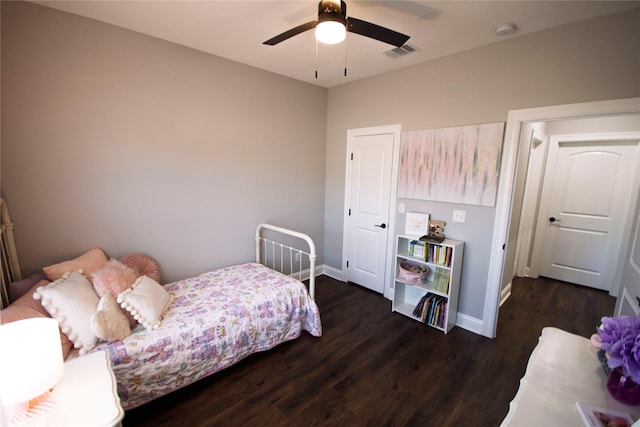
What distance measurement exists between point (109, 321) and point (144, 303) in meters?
0.24

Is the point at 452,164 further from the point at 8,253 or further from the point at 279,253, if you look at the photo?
the point at 8,253

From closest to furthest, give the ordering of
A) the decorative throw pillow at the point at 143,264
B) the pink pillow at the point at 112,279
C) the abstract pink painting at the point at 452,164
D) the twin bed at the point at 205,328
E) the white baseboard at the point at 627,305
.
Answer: the white baseboard at the point at 627,305 < the twin bed at the point at 205,328 < the pink pillow at the point at 112,279 < the decorative throw pillow at the point at 143,264 < the abstract pink painting at the point at 452,164

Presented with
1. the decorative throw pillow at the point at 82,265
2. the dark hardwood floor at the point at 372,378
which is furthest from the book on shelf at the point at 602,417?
Answer: the decorative throw pillow at the point at 82,265

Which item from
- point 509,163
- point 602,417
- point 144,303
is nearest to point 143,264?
point 144,303

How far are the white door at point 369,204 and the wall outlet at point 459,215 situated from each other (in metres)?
0.74

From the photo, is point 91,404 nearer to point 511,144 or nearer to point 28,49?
point 28,49

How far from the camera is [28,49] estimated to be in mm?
1915

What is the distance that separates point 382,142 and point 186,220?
2.35 m

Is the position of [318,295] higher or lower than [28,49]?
lower

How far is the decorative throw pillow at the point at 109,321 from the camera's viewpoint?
5.28ft

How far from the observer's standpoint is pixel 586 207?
12.4 feet

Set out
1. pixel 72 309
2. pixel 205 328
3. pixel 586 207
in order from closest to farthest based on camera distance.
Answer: pixel 72 309 < pixel 205 328 < pixel 586 207

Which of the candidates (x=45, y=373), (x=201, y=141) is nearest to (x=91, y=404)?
(x=45, y=373)

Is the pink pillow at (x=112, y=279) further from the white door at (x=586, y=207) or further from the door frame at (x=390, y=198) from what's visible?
the white door at (x=586, y=207)
